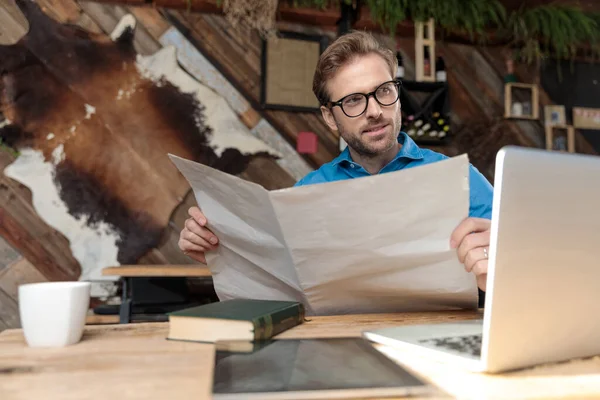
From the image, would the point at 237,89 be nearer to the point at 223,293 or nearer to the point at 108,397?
the point at 223,293

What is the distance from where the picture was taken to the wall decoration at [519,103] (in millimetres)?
3225

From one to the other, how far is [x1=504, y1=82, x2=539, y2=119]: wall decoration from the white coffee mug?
316cm

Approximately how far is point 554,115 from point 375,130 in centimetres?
247

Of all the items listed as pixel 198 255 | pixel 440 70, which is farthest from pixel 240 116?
pixel 198 255

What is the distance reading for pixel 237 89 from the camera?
2.82m

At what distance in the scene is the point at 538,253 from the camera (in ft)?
1.61

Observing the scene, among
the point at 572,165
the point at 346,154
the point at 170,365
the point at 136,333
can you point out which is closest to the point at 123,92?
the point at 346,154

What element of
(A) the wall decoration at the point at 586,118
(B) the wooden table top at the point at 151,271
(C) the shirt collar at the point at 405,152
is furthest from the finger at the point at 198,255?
(A) the wall decoration at the point at 586,118

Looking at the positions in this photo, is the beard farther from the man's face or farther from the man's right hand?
the man's right hand

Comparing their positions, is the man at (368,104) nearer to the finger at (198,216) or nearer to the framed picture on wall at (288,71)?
the finger at (198,216)

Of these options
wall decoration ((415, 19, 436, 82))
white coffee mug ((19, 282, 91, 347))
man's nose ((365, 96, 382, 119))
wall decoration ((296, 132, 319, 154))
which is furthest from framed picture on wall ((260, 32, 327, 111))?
white coffee mug ((19, 282, 91, 347))

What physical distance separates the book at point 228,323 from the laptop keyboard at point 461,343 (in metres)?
0.22

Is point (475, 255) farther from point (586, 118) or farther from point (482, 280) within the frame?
point (586, 118)

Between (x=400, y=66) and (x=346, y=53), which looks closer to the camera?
(x=346, y=53)
